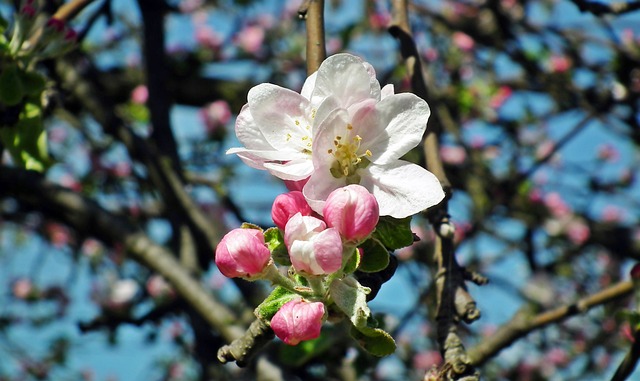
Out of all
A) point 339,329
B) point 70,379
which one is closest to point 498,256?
point 339,329

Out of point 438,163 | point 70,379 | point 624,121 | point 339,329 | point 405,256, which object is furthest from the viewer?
point 70,379

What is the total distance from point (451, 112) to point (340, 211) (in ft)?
11.0

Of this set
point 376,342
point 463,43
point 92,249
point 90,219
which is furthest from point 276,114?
point 92,249

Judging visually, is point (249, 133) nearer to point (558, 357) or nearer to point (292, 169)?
point (292, 169)

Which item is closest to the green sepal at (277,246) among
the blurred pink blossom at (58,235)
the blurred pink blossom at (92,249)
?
the blurred pink blossom at (92,249)

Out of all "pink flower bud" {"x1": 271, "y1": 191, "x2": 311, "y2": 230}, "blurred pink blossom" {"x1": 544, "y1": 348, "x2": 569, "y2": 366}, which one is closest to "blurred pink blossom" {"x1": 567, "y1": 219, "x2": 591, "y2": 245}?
"blurred pink blossom" {"x1": 544, "y1": 348, "x2": 569, "y2": 366}

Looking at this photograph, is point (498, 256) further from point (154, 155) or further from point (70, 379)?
point (70, 379)

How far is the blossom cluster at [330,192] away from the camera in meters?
1.01

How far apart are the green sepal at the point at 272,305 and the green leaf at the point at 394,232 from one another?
6.0 inches

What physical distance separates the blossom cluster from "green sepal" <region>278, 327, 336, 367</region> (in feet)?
3.28

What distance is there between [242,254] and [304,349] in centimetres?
113

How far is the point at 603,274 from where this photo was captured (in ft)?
16.3

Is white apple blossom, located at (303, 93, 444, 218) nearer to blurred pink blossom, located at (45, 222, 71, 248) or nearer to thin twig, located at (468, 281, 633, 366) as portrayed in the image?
thin twig, located at (468, 281, 633, 366)

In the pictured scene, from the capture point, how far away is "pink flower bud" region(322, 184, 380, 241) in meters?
1.01
